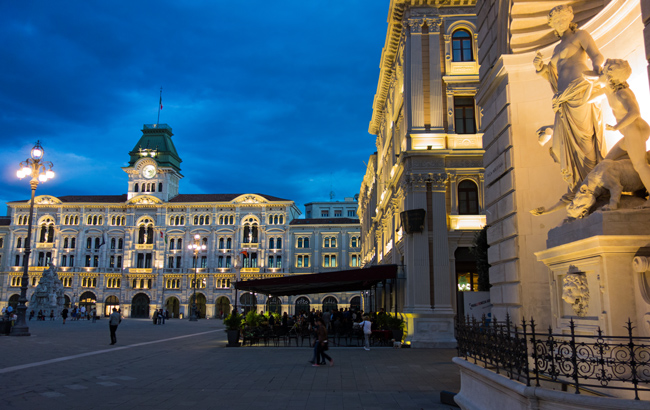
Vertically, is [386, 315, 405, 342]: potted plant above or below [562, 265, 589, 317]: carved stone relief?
below

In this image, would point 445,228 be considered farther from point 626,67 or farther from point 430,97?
point 626,67

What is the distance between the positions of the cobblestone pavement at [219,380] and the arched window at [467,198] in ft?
24.1

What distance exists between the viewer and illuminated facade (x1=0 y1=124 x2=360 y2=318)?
79062 mm

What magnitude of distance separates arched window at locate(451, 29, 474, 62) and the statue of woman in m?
19.0

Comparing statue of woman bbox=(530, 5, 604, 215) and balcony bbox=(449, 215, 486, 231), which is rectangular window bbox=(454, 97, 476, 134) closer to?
balcony bbox=(449, 215, 486, 231)

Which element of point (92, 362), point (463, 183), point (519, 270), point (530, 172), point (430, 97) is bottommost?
point (92, 362)

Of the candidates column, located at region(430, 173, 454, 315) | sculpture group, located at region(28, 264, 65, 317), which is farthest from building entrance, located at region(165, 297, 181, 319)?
column, located at region(430, 173, 454, 315)

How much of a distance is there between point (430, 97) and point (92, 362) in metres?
18.6

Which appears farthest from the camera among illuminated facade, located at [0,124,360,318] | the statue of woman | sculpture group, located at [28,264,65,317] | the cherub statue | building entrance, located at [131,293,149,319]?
building entrance, located at [131,293,149,319]

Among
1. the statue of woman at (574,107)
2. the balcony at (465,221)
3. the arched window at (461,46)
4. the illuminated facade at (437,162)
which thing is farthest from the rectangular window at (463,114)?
the statue of woman at (574,107)

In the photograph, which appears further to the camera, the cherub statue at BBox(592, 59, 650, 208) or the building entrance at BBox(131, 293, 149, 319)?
the building entrance at BBox(131, 293, 149, 319)

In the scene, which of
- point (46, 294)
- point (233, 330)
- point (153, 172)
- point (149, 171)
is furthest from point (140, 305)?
point (233, 330)

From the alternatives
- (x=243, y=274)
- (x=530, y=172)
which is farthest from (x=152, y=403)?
(x=243, y=274)

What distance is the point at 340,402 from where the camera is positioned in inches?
388
